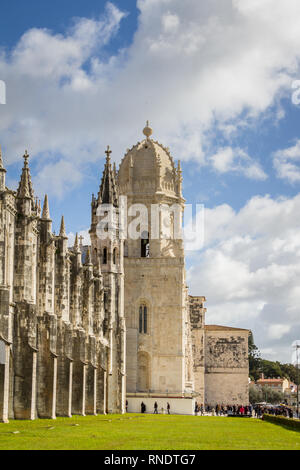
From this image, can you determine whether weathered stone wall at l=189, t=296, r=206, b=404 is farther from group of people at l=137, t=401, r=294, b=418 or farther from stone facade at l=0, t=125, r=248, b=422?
group of people at l=137, t=401, r=294, b=418

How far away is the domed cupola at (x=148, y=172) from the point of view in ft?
250

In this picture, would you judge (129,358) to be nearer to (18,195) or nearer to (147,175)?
(147,175)

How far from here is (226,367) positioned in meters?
98.2

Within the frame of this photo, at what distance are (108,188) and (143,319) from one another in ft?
46.3

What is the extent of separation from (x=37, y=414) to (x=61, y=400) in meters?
4.18

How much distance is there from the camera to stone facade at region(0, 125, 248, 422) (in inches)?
1454

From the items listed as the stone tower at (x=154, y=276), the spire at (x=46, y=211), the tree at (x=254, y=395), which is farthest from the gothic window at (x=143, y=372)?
the tree at (x=254, y=395)

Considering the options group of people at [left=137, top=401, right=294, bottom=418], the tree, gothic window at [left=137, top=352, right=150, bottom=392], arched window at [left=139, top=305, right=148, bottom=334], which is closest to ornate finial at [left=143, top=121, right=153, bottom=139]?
arched window at [left=139, top=305, right=148, bottom=334]

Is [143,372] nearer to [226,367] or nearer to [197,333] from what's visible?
[197,333]

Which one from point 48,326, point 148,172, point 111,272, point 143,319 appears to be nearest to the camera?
point 48,326

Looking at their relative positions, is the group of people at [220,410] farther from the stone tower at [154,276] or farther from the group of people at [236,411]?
the stone tower at [154,276]

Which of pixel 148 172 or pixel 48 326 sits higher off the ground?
pixel 148 172

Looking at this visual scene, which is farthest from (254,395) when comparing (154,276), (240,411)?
(154,276)
